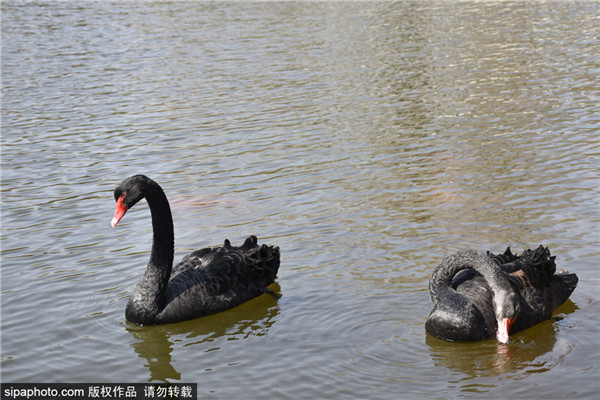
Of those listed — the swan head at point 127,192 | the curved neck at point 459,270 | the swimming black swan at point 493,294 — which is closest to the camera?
the swimming black swan at point 493,294

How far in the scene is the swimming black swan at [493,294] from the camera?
722 centimetres

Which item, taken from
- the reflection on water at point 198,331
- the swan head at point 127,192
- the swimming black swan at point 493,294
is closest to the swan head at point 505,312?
the swimming black swan at point 493,294

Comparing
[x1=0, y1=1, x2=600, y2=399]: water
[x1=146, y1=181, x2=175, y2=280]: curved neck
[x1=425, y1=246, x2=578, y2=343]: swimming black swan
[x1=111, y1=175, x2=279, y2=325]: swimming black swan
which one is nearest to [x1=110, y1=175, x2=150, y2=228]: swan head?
[x1=111, y1=175, x2=279, y2=325]: swimming black swan

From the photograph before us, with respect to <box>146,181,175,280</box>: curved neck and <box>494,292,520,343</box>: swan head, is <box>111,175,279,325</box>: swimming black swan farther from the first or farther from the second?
<box>494,292,520,343</box>: swan head

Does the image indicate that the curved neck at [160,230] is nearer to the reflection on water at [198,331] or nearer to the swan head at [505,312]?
the reflection on water at [198,331]

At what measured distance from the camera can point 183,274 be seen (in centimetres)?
839

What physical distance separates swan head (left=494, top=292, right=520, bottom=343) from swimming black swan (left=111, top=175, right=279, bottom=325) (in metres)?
2.37

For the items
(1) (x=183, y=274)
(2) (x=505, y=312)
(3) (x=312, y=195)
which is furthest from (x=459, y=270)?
(3) (x=312, y=195)

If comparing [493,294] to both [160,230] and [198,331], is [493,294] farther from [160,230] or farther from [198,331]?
[160,230]

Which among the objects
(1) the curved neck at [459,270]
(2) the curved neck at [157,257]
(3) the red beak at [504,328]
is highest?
(2) the curved neck at [157,257]

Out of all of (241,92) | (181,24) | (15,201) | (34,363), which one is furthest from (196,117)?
(181,24)

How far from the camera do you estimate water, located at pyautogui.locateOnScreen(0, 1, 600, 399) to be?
7.06m

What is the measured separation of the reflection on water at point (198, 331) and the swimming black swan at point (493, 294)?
1636 millimetres

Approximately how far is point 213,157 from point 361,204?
3.51 metres
